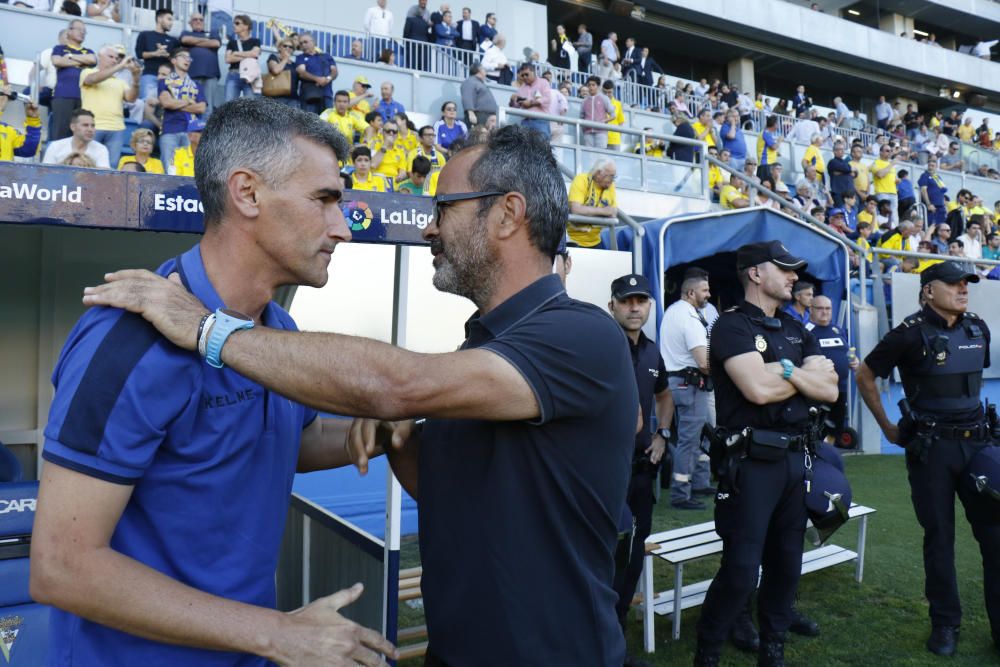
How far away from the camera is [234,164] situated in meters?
1.65

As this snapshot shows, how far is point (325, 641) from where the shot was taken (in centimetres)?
139

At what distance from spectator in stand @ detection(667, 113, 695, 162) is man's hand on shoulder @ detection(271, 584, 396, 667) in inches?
458

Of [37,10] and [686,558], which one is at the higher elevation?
[37,10]

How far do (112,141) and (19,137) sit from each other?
865mm

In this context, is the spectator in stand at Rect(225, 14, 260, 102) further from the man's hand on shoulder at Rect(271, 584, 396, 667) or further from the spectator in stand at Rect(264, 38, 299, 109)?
the man's hand on shoulder at Rect(271, 584, 396, 667)

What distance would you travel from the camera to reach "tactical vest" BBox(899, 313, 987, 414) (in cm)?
441

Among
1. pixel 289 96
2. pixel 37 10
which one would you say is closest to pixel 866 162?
pixel 289 96

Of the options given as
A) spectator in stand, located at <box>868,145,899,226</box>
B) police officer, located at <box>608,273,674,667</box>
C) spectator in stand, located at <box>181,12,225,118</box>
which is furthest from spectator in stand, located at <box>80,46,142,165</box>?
spectator in stand, located at <box>868,145,899,226</box>

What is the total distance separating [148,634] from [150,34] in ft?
33.3

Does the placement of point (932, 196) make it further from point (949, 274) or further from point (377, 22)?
point (949, 274)

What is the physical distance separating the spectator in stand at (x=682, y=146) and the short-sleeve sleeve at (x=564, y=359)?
442 inches

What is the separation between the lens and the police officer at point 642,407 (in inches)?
176

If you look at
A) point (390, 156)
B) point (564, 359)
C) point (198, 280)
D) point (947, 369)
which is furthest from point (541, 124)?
A: point (564, 359)

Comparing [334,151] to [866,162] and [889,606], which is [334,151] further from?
[866,162]
